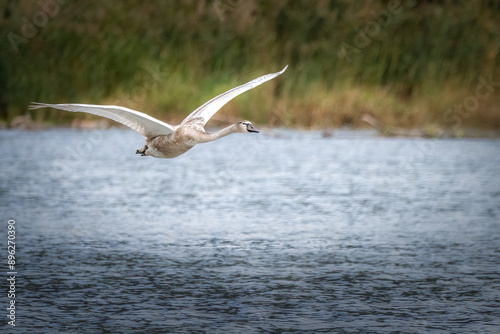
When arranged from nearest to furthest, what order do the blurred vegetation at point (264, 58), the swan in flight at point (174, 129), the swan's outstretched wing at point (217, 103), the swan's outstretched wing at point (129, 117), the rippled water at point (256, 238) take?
the swan's outstretched wing at point (129, 117)
the rippled water at point (256, 238)
the swan in flight at point (174, 129)
the swan's outstretched wing at point (217, 103)
the blurred vegetation at point (264, 58)

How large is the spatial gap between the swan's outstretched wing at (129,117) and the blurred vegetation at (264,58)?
1188 centimetres

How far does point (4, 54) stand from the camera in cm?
2125

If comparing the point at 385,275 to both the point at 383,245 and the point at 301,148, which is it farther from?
the point at 301,148

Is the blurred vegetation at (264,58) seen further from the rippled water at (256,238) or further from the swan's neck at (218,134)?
the swan's neck at (218,134)

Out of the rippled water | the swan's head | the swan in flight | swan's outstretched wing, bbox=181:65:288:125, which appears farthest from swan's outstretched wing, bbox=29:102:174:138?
the rippled water

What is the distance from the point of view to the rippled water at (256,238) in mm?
8461

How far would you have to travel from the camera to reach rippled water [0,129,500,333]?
27.8 feet

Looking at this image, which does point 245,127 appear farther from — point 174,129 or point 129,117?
point 129,117

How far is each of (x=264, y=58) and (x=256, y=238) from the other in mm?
11426

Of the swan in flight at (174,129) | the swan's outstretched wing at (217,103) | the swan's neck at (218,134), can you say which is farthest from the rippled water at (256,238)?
the swan's outstretched wing at (217,103)

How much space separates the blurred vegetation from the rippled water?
54.1 inches

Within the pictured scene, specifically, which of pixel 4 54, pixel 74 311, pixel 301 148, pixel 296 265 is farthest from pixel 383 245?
pixel 4 54

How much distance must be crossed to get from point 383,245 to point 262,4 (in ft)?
43.5

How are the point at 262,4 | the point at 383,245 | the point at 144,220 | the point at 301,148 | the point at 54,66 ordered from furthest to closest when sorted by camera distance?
the point at 262,4, the point at 54,66, the point at 301,148, the point at 144,220, the point at 383,245
